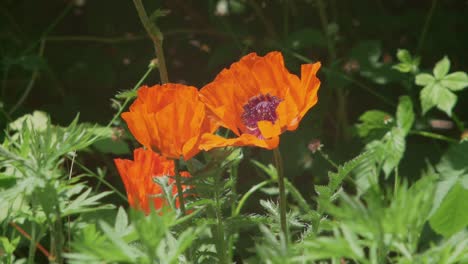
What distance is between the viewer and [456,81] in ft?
5.08

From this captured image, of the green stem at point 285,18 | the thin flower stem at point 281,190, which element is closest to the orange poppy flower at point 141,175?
the thin flower stem at point 281,190

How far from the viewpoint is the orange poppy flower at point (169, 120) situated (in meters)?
0.95

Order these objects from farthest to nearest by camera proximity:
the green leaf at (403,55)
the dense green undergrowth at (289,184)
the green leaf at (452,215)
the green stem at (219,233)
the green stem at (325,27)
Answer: the green stem at (325,27) → the green leaf at (403,55) → the green leaf at (452,215) → the green stem at (219,233) → the dense green undergrowth at (289,184)

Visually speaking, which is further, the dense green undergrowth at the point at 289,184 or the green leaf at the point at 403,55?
the green leaf at the point at 403,55

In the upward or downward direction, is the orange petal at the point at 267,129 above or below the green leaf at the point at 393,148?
above

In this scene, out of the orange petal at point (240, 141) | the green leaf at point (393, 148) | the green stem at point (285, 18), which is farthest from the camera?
the green stem at point (285, 18)

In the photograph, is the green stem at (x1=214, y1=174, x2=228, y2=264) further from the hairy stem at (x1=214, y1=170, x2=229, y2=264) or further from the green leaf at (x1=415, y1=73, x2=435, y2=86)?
the green leaf at (x1=415, y1=73, x2=435, y2=86)

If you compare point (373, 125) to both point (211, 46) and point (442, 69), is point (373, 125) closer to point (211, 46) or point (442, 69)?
point (442, 69)

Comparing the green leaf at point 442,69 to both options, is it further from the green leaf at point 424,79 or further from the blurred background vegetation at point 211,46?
the blurred background vegetation at point 211,46

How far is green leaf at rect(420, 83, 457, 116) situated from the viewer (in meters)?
1.53

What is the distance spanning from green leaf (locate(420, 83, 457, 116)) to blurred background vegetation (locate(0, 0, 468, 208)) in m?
0.33

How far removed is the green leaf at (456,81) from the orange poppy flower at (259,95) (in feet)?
2.01

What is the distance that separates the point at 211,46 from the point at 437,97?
0.72 metres

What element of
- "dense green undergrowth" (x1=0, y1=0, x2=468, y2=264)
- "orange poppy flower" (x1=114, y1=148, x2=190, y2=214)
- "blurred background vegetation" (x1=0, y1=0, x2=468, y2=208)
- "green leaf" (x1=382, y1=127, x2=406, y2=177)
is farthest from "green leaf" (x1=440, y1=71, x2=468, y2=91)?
"orange poppy flower" (x1=114, y1=148, x2=190, y2=214)
